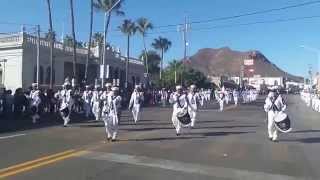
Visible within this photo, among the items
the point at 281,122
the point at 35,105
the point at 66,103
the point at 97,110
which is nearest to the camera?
the point at 281,122

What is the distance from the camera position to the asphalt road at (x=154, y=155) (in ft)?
40.9

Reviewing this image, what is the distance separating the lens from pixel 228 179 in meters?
12.1

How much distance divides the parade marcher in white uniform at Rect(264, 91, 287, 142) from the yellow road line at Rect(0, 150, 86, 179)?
7.22m

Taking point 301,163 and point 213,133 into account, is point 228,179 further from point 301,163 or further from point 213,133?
point 213,133

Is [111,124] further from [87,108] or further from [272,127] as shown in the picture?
[87,108]

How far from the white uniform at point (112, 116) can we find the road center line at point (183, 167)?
338cm

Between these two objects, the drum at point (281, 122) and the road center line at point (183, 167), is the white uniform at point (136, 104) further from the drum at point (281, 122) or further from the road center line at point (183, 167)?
the road center line at point (183, 167)

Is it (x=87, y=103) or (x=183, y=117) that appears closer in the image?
(x=183, y=117)

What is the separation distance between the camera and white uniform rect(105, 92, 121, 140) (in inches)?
743

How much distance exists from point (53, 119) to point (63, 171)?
17321mm

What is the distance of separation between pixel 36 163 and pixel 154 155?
126 inches

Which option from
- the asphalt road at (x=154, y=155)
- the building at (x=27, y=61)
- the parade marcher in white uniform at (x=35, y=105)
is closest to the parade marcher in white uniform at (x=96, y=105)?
the parade marcher in white uniform at (x=35, y=105)

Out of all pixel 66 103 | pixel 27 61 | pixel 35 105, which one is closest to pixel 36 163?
pixel 66 103

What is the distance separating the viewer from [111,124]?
18828 mm
